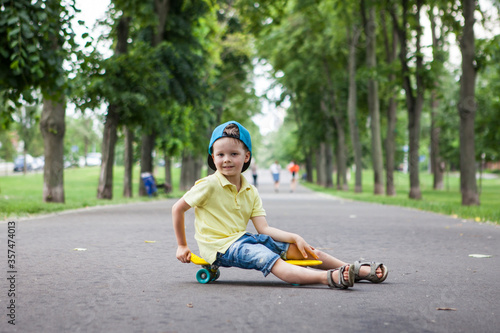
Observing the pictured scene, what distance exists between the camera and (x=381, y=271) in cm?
520

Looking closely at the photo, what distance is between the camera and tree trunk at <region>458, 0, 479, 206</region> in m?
17.7

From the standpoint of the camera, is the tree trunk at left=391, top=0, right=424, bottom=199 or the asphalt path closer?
the asphalt path

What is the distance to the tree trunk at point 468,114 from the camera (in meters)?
17.7

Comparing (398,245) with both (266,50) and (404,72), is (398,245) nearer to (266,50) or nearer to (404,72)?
(404,72)

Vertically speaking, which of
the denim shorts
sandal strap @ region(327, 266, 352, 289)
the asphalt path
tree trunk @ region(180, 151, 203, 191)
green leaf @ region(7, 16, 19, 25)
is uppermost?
green leaf @ region(7, 16, 19, 25)

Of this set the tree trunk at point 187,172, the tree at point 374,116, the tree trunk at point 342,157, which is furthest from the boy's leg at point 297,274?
the tree trunk at point 342,157

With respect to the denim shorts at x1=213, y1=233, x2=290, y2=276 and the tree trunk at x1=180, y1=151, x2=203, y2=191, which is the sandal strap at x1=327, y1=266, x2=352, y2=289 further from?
the tree trunk at x1=180, y1=151, x2=203, y2=191

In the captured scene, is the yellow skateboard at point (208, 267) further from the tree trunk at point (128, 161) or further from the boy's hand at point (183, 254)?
the tree trunk at point (128, 161)

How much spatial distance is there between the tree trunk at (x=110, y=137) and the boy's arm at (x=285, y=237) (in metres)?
16.7

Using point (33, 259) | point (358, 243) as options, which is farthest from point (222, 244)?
point (358, 243)

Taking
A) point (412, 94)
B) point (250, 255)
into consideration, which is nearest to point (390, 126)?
point (412, 94)

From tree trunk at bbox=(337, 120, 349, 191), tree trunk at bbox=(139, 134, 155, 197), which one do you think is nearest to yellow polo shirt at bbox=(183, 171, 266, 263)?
tree trunk at bbox=(139, 134, 155, 197)

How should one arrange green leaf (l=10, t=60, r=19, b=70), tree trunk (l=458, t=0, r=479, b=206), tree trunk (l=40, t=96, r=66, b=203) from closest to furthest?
green leaf (l=10, t=60, r=19, b=70) → tree trunk (l=40, t=96, r=66, b=203) → tree trunk (l=458, t=0, r=479, b=206)

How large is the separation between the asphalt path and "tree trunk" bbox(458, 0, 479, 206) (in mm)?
9410
